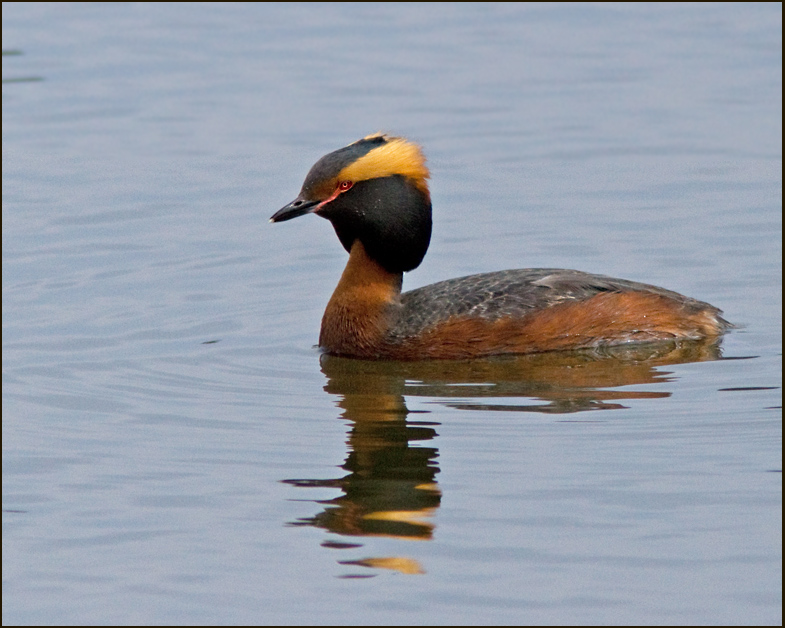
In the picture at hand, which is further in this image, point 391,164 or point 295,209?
→ point 391,164

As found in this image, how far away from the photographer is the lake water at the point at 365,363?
8.08m

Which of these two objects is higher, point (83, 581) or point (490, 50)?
point (490, 50)

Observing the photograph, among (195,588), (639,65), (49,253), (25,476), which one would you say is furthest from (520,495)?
(639,65)

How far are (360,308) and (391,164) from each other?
1092 mm

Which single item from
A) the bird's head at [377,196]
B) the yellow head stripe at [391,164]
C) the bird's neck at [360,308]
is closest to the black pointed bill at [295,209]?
the bird's head at [377,196]

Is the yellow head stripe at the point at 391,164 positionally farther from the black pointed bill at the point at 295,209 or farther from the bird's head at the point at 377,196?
the black pointed bill at the point at 295,209

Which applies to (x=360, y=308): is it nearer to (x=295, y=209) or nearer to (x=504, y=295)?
(x=295, y=209)

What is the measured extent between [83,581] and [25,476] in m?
1.63

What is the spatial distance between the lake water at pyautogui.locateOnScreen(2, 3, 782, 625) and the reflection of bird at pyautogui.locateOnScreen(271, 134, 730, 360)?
0.69ft

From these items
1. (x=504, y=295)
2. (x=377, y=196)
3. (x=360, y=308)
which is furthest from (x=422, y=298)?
(x=377, y=196)

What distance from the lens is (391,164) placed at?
478 inches

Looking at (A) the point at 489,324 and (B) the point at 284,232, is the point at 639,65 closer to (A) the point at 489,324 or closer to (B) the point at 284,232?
(B) the point at 284,232

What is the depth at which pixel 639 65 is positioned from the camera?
64.3 feet

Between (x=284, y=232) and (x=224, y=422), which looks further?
(x=284, y=232)
